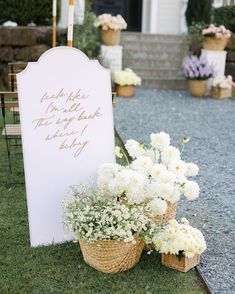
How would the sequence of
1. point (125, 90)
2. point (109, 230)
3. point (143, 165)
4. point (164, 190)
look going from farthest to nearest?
point (125, 90) < point (143, 165) < point (164, 190) < point (109, 230)

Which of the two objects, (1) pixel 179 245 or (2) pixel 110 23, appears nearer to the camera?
(1) pixel 179 245

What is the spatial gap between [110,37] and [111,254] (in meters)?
6.99

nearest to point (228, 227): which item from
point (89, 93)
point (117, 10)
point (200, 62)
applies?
point (89, 93)

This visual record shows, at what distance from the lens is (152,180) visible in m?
3.34

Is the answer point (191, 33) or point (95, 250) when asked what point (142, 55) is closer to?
point (191, 33)

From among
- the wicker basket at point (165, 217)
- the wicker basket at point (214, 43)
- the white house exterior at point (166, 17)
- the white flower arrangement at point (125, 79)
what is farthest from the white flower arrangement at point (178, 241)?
the white house exterior at point (166, 17)

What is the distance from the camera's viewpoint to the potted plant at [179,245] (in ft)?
10.5

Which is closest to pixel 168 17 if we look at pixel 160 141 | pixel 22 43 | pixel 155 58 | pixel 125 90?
pixel 155 58

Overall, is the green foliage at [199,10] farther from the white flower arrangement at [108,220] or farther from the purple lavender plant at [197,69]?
the white flower arrangement at [108,220]

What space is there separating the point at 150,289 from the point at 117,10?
10.3 m

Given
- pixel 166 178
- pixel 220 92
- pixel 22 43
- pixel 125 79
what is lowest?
pixel 220 92

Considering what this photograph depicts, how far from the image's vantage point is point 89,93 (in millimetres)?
3600

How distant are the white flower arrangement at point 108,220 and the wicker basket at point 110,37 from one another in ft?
21.9

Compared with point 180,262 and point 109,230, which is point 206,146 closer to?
point 180,262
